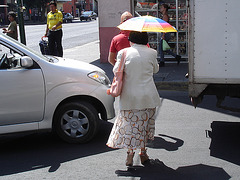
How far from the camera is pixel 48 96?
5.53 metres

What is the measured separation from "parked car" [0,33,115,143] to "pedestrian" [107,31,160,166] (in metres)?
1.08

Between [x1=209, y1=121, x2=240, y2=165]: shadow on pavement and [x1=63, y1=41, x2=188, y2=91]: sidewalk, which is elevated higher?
[x1=63, y1=41, x2=188, y2=91]: sidewalk

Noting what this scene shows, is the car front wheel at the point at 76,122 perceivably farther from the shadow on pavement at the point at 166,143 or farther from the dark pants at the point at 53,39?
the dark pants at the point at 53,39

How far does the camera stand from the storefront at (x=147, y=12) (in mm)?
12695

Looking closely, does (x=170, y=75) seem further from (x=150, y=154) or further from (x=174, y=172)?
(x=174, y=172)

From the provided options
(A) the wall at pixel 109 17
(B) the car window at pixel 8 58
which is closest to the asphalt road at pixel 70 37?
(A) the wall at pixel 109 17

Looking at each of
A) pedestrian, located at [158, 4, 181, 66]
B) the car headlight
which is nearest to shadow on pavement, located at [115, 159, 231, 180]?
the car headlight

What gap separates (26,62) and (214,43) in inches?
101

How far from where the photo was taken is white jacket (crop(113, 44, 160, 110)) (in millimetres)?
4562

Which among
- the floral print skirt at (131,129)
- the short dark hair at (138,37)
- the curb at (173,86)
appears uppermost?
the short dark hair at (138,37)

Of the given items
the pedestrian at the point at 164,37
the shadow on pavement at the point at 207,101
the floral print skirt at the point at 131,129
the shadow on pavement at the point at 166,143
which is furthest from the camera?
the pedestrian at the point at 164,37

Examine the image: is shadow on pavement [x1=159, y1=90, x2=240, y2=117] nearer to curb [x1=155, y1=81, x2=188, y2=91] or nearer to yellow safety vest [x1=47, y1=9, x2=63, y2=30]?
curb [x1=155, y1=81, x2=188, y2=91]

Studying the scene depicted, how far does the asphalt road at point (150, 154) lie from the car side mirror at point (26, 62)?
4.08ft

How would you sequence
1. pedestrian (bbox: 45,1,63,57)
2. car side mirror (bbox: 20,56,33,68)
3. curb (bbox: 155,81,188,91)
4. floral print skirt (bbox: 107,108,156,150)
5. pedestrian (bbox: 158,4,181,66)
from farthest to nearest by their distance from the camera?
pedestrian (bbox: 45,1,63,57), pedestrian (bbox: 158,4,181,66), curb (bbox: 155,81,188,91), car side mirror (bbox: 20,56,33,68), floral print skirt (bbox: 107,108,156,150)
